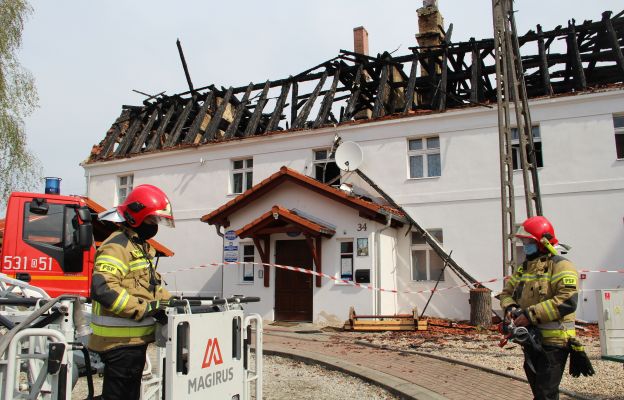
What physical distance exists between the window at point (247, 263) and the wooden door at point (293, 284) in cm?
82

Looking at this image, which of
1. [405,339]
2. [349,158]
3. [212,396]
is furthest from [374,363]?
[349,158]

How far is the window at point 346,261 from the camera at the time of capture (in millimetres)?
14211

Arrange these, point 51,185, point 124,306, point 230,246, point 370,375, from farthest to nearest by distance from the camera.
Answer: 1. point 230,246
2. point 51,185
3. point 370,375
4. point 124,306

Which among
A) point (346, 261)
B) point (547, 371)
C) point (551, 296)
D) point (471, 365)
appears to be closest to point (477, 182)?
point (346, 261)

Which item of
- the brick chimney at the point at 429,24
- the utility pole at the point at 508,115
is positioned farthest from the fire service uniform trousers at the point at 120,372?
the brick chimney at the point at 429,24

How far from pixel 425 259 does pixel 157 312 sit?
488 inches

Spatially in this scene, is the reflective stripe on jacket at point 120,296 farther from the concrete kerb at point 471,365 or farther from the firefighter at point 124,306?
the concrete kerb at point 471,365

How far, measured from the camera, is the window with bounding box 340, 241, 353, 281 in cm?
1421

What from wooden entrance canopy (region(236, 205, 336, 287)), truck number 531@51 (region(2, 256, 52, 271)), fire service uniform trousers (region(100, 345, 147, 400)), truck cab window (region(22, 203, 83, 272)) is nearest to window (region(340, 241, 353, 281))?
wooden entrance canopy (region(236, 205, 336, 287))

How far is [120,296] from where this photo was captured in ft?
10.8

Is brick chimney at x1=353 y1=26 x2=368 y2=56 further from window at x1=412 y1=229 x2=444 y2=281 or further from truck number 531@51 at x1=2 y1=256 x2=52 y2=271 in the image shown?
truck number 531@51 at x1=2 y1=256 x2=52 y2=271

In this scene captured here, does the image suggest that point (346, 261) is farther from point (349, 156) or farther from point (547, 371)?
point (547, 371)

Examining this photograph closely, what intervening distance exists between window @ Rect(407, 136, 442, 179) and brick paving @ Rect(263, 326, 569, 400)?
22.5 ft

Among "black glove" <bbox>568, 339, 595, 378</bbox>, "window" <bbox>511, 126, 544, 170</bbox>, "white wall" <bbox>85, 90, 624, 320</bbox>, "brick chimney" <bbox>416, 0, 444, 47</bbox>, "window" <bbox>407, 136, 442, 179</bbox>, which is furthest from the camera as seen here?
"brick chimney" <bbox>416, 0, 444, 47</bbox>
